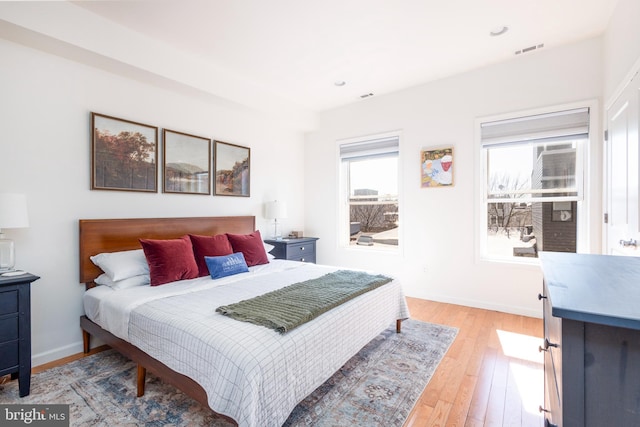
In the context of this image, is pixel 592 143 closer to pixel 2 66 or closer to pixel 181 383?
pixel 181 383

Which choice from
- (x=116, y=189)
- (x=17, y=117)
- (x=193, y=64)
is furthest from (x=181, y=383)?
(x=193, y=64)

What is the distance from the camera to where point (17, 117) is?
2309mm

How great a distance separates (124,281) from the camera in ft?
8.18

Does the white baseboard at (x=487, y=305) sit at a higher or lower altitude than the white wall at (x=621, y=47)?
lower

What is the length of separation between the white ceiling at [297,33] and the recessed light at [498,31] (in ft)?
0.15

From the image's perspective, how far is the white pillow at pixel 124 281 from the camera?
2.48m

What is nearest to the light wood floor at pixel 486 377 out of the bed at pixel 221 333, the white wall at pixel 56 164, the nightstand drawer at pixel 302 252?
the white wall at pixel 56 164

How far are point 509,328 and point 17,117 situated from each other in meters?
4.69

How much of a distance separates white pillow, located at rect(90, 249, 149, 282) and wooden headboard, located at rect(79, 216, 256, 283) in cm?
9

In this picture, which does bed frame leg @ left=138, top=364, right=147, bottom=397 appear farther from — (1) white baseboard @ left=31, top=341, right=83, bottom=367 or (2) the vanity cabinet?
(2) the vanity cabinet

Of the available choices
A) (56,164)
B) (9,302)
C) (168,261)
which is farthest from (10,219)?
(168,261)

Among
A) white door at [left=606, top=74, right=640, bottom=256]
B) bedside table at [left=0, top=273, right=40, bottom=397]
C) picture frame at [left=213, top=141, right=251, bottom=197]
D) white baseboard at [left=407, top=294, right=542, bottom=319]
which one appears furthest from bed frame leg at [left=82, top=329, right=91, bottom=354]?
white door at [left=606, top=74, right=640, bottom=256]

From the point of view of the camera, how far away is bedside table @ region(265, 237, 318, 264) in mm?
4211

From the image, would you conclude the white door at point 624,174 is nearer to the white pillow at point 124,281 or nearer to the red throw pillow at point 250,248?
the red throw pillow at point 250,248
